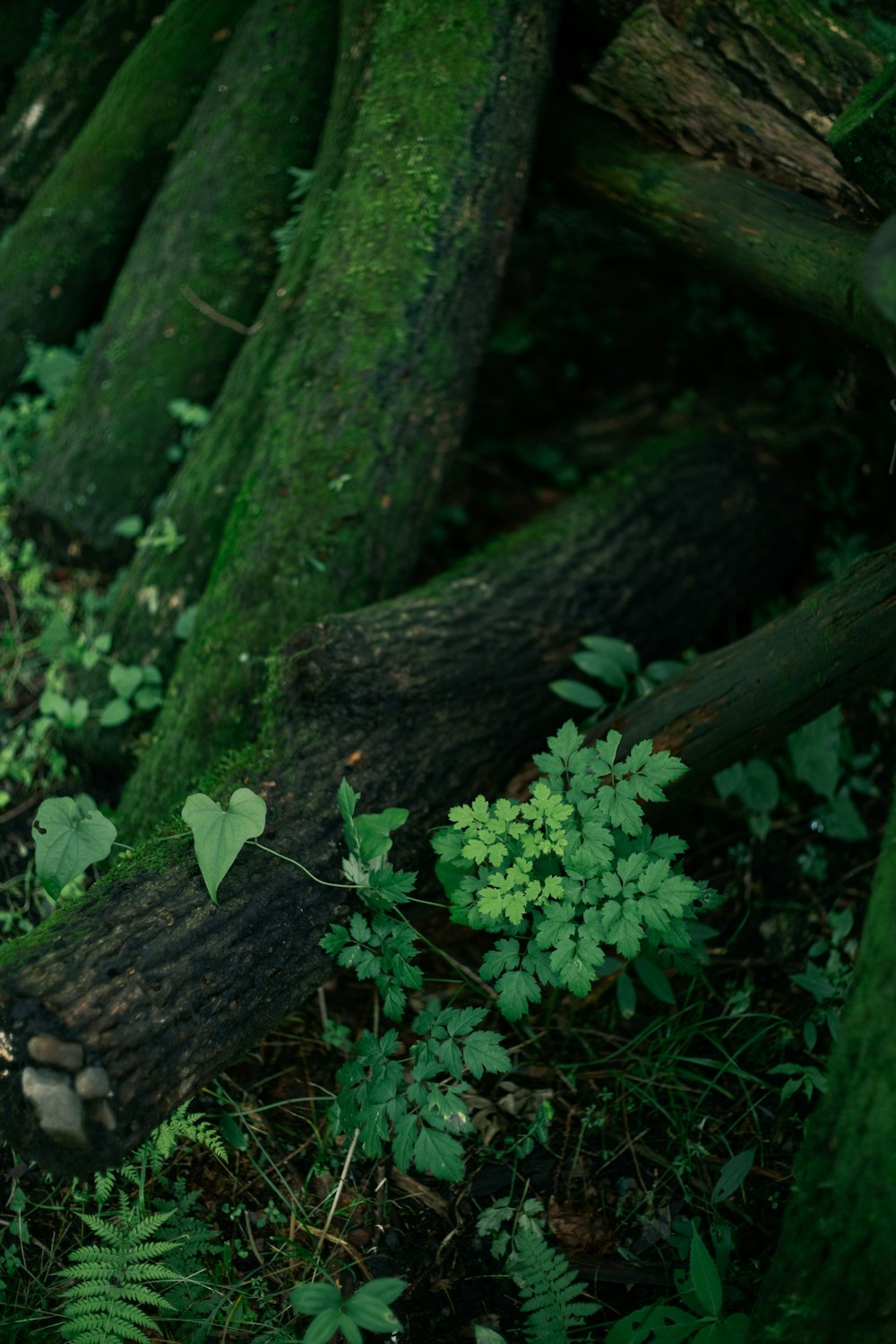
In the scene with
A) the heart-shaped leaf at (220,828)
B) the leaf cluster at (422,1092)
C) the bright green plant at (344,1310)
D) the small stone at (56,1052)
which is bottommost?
the bright green plant at (344,1310)

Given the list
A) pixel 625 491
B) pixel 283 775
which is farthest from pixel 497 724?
pixel 625 491

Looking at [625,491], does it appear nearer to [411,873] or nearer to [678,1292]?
[411,873]

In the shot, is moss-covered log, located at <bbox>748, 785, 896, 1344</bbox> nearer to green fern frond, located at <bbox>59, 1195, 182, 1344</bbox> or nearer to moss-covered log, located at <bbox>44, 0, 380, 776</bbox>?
green fern frond, located at <bbox>59, 1195, 182, 1344</bbox>

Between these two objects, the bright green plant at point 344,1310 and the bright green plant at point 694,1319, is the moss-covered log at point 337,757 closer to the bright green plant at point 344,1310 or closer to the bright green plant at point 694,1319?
the bright green plant at point 344,1310

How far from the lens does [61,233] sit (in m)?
3.84

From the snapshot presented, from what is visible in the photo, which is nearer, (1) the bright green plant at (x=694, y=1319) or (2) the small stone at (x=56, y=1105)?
(2) the small stone at (x=56, y=1105)

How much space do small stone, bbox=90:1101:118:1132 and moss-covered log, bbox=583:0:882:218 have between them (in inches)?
113

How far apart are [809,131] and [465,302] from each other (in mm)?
1099

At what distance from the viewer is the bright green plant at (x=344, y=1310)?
161 cm

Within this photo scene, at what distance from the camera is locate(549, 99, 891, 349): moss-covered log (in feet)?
8.33

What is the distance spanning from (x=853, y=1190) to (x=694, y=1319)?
0.59 meters

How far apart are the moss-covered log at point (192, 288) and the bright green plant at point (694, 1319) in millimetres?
2810

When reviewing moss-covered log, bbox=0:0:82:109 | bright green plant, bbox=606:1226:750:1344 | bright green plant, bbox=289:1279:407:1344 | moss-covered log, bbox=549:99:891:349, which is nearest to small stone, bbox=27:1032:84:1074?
bright green plant, bbox=289:1279:407:1344

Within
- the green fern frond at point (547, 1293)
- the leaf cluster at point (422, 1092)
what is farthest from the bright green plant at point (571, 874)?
the green fern frond at point (547, 1293)
